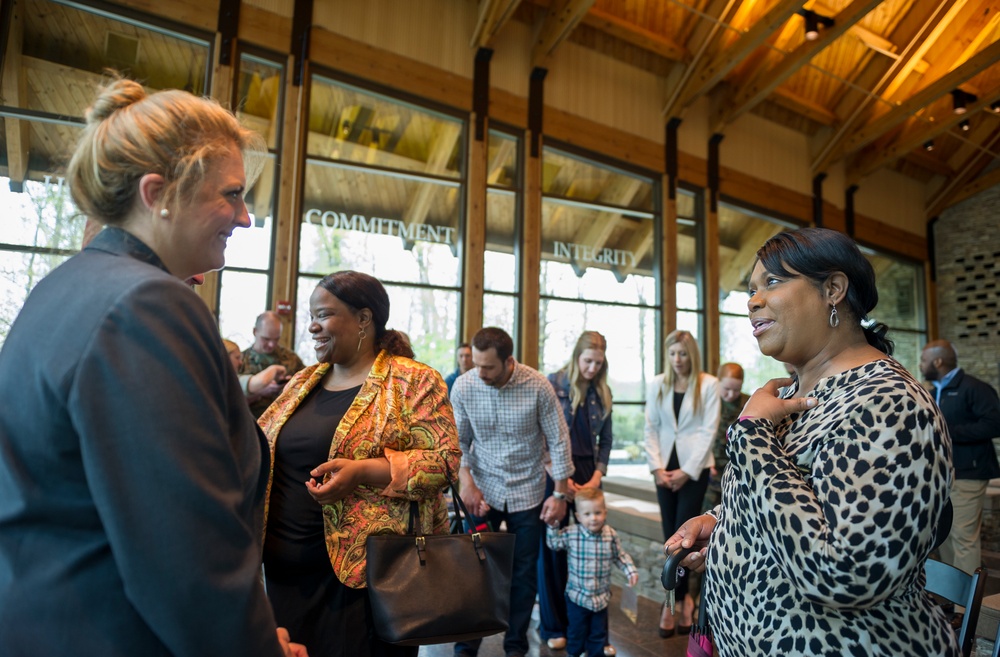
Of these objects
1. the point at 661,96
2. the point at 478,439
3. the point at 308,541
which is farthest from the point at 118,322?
the point at 661,96

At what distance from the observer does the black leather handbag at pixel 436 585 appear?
179 cm

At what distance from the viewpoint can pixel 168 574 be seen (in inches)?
30.2

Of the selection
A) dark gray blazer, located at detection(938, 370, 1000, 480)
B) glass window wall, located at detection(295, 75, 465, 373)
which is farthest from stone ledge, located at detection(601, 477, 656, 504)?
glass window wall, located at detection(295, 75, 465, 373)

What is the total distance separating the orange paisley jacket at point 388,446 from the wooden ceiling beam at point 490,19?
243 inches

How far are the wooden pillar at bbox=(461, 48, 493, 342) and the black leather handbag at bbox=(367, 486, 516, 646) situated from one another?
5358mm

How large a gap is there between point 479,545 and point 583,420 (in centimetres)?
218

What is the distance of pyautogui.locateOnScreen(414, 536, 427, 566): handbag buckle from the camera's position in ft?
6.09

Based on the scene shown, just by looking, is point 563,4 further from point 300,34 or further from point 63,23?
point 63,23

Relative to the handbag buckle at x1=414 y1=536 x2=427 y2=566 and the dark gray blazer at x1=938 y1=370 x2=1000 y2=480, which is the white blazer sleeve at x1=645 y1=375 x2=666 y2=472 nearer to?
the dark gray blazer at x1=938 y1=370 x2=1000 y2=480

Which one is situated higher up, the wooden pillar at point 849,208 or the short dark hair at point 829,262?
the wooden pillar at point 849,208

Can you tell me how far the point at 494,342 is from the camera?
3.27 m

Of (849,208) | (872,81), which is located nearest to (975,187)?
(849,208)

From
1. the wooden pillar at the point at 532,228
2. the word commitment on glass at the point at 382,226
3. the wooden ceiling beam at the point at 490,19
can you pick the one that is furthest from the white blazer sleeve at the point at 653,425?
the wooden ceiling beam at the point at 490,19

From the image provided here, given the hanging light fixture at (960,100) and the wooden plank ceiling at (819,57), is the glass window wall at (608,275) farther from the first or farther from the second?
the hanging light fixture at (960,100)
